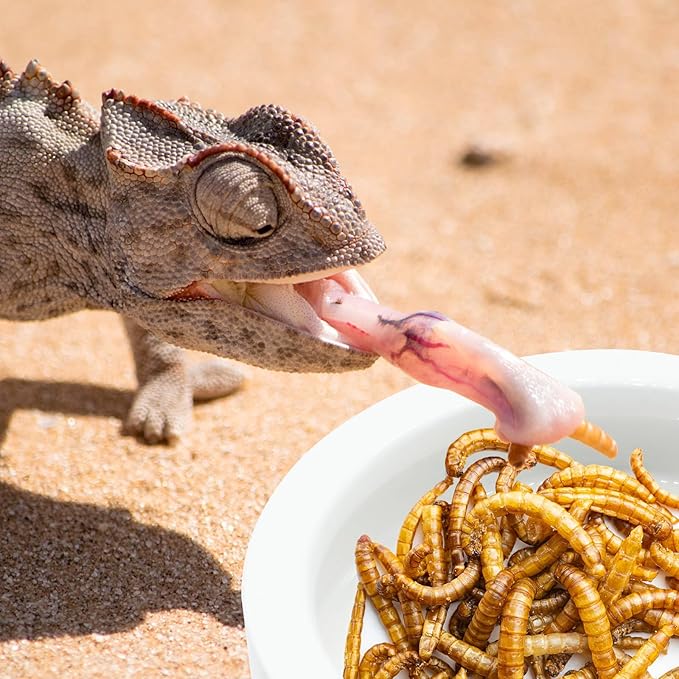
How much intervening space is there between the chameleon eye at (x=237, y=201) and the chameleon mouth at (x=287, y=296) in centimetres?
13

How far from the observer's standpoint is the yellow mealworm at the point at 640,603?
184cm

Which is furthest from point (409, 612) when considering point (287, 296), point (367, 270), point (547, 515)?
point (367, 270)

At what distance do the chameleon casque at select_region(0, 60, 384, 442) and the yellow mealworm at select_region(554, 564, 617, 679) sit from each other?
0.60 metres

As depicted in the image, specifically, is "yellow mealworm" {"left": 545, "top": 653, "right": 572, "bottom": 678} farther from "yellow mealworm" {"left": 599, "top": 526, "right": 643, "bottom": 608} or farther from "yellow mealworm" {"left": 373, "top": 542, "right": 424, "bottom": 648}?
"yellow mealworm" {"left": 373, "top": 542, "right": 424, "bottom": 648}

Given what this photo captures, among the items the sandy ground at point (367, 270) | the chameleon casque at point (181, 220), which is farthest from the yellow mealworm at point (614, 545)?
the sandy ground at point (367, 270)

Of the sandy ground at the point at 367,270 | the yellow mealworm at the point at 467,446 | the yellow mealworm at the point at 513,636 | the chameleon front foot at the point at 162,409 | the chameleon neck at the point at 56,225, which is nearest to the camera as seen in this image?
the yellow mealworm at the point at 513,636

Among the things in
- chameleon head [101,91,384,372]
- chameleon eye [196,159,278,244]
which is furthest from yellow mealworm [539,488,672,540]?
chameleon eye [196,159,278,244]

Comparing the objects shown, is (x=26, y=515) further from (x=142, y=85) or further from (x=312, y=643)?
(x=142, y=85)

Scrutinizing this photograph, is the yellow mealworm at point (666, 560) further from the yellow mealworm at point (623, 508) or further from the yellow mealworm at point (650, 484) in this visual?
the yellow mealworm at point (650, 484)

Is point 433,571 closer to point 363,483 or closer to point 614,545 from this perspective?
point 363,483

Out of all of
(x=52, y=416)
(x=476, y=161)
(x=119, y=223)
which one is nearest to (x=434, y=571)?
(x=119, y=223)

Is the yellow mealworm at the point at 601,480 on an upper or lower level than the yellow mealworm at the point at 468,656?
upper

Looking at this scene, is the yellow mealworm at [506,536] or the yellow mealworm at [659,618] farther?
the yellow mealworm at [506,536]

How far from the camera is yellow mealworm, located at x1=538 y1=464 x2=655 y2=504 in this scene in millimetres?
2014
